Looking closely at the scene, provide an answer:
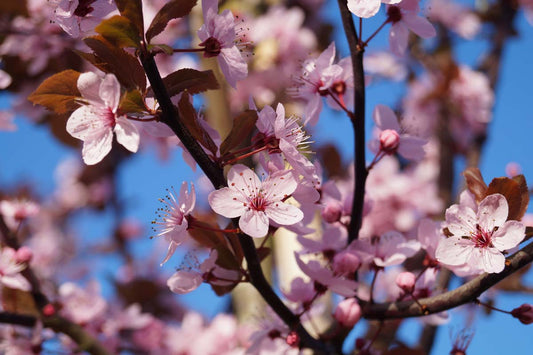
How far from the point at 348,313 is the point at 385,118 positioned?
1.43 feet

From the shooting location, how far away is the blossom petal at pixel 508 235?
0.89 m

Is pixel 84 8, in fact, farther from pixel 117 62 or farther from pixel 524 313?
pixel 524 313

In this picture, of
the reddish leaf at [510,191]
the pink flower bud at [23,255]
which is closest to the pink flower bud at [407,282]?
the reddish leaf at [510,191]

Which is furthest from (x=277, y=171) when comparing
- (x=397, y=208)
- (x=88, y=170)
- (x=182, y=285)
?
(x=88, y=170)

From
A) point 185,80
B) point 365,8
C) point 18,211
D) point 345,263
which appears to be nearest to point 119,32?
point 185,80

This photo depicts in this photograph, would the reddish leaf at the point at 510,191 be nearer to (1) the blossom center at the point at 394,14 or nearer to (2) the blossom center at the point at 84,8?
(1) the blossom center at the point at 394,14

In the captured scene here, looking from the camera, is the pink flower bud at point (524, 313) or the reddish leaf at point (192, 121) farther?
the pink flower bud at point (524, 313)

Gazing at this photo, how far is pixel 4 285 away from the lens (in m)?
1.45

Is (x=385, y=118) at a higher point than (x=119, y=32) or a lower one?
lower

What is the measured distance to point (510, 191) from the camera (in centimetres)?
91

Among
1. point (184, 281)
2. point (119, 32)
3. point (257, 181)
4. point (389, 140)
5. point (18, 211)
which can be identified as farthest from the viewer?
point (18, 211)

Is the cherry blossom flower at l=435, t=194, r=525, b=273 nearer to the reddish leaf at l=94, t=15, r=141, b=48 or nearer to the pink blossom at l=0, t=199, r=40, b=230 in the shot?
the reddish leaf at l=94, t=15, r=141, b=48

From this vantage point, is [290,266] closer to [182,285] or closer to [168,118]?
[182,285]

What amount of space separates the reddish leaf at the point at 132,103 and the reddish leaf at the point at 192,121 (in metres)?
0.06
